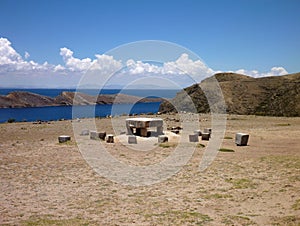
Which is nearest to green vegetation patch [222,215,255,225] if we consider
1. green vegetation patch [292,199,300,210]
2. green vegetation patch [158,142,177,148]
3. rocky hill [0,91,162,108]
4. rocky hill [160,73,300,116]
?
green vegetation patch [292,199,300,210]

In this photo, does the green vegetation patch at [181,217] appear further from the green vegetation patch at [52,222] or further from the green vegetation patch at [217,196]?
the green vegetation patch at [52,222]

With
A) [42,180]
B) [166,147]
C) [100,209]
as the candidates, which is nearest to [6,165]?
[42,180]

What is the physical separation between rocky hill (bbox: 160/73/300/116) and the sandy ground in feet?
148

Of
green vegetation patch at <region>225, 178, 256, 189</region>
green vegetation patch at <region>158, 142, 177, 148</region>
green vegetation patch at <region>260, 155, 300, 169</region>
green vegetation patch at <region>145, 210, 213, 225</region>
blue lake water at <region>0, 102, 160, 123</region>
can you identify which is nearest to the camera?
green vegetation patch at <region>145, 210, 213, 225</region>

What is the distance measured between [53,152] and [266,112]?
48.1m

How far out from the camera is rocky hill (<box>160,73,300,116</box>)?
61219 mm

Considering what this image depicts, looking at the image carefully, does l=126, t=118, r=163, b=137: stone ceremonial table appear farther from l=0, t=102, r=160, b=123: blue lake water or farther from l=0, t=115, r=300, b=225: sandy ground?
l=0, t=102, r=160, b=123: blue lake water

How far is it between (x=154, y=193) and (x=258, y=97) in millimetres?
63185

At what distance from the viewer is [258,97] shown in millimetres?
70625

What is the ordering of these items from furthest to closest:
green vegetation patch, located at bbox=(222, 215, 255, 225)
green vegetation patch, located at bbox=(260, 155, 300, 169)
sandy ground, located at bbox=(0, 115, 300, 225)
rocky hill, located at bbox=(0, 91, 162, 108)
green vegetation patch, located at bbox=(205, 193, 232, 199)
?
rocky hill, located at bbox=(0, 91, 162, 108), green vegetation patch, located at bbox=(260, 155, 300, 169), green vegetation patch, located at bbox=(205, 193, 232, 199), sandy ground, located at bbox=(0, 115, 300, 225), green vegetation patch, located at bbox=(222, 215, 255, 225)

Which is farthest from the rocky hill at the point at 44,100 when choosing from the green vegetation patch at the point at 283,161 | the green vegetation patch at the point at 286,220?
the green vegetation patch at the point at 286,220

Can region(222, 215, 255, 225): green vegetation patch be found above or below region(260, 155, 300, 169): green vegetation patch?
below

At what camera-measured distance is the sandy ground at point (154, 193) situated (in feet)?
29.6

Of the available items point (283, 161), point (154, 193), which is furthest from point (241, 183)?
point (283, 161)
